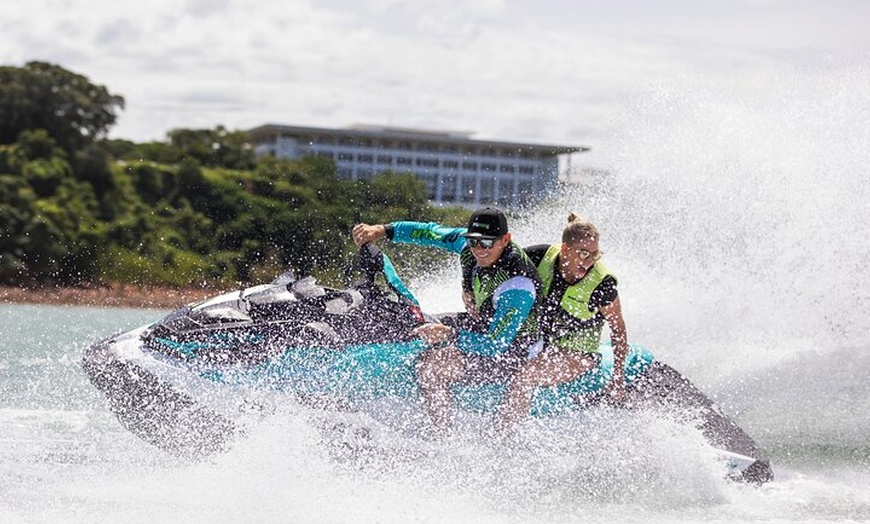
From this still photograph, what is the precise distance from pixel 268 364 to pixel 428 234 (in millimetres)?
1044

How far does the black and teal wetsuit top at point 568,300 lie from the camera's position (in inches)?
230

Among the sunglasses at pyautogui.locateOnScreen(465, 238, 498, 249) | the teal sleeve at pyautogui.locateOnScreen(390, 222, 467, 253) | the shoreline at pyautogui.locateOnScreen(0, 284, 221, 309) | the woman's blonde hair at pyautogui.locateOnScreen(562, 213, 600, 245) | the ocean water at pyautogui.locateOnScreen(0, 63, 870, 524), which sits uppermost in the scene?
the woman's blonde hair at pyautogui.locateOnScreen(562, 213, 600, 245)

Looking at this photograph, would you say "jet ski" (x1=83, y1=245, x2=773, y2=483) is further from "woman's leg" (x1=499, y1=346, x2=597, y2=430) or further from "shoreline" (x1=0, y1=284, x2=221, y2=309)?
"shoreline" (x1=0, y1=284, x2=221, y2=309)

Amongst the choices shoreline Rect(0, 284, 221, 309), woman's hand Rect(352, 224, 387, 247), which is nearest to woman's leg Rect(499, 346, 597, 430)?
woman's hand Rect(352, 224, 387, 247)

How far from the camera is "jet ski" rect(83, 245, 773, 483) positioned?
5.88 metres

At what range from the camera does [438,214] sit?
810 inches

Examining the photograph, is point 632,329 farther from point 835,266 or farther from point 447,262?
point 447,262

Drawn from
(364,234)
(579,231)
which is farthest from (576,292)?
(364,234)

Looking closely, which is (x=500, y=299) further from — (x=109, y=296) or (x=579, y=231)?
(x=109, y=296)

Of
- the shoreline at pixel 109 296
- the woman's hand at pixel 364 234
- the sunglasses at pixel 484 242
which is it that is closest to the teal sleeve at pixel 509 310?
the sunglasses at pixel 484 242

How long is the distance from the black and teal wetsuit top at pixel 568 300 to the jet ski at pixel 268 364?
10.1 inches

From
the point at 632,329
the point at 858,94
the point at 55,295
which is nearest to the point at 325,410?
the point at 632,329

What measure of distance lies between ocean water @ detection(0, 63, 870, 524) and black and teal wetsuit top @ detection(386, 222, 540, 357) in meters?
0.45

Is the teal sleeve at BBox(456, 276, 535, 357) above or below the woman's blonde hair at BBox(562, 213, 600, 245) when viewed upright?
below
